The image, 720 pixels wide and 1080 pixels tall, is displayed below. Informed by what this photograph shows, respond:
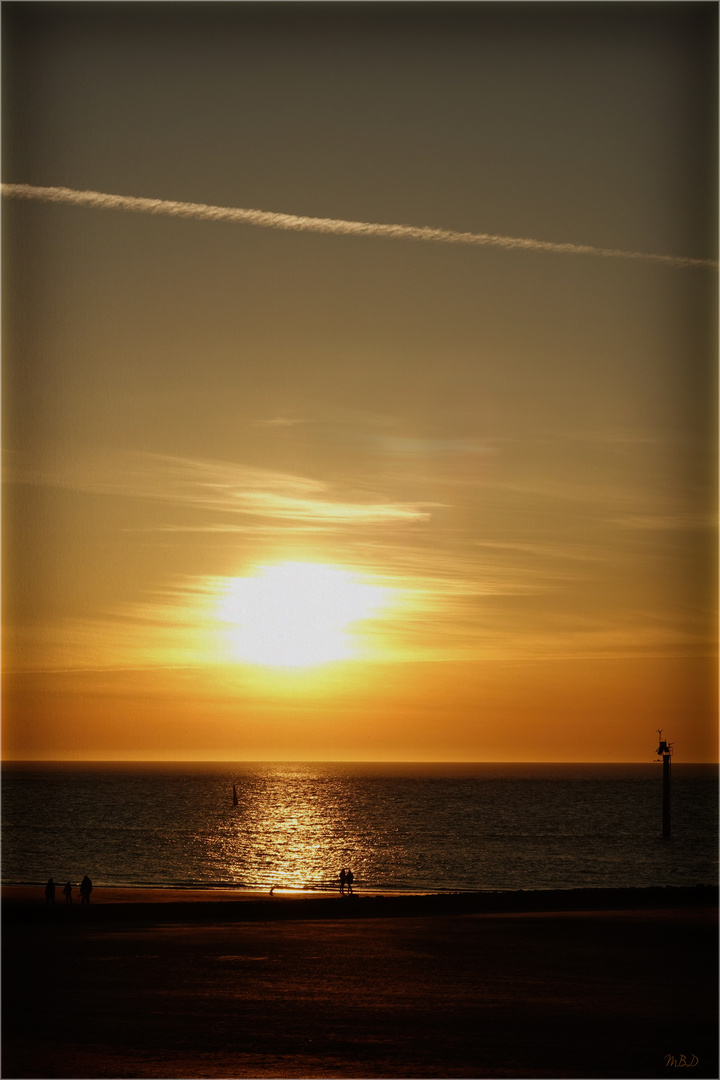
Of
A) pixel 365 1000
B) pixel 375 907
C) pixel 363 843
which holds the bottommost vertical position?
pixel 363 843

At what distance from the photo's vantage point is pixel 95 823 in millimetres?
110938

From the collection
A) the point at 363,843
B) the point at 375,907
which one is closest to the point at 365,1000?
the point at 375,907

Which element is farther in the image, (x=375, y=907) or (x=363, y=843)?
(x=363, y=843)

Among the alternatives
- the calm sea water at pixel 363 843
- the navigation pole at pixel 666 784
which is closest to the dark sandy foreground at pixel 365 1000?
the calm sea water at pixel 363 843

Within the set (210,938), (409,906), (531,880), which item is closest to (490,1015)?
(210,938)

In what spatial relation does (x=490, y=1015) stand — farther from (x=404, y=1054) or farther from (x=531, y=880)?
(x=531, y=880)

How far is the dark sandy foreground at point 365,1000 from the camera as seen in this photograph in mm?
11344

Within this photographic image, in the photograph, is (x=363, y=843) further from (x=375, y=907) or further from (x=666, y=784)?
(x=375, y=907)

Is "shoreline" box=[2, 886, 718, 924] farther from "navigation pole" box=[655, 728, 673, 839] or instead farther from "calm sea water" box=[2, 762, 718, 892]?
"navigation pole" box=[655, 728, 673, 839]

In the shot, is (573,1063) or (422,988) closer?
(573,1063)

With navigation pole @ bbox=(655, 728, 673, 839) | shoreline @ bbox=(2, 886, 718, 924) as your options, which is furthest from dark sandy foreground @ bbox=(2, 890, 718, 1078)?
navigation pole @ bbox=(655, 728, 673, 839)

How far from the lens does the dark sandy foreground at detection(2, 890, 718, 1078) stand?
11.3 metres

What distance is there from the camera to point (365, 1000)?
15.0 metres

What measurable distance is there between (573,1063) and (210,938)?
42.7 ft
